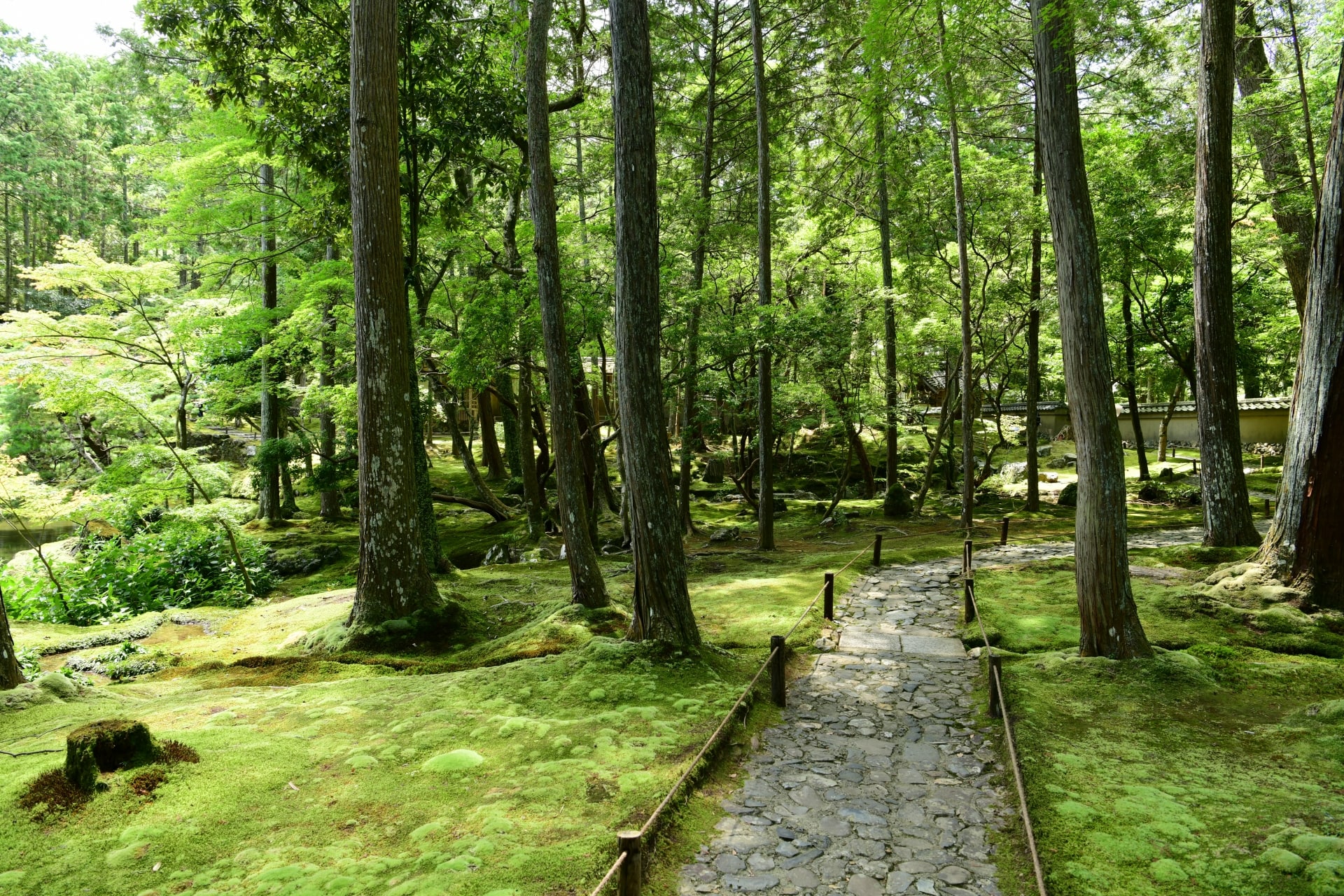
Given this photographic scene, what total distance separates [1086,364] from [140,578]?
1394 cm

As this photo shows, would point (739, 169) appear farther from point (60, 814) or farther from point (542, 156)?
point (60, 814)

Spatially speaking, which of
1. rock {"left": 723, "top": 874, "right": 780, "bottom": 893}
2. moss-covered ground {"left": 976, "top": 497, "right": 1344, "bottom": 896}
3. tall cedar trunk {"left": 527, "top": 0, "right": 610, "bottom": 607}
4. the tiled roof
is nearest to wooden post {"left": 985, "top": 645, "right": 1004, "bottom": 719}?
moss-covered ground {"left": 976, "top": 497, "right": 1344, "bottom": 896}

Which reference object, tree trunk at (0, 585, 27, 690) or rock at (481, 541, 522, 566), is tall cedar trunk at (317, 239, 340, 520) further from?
tree trunk at (0, 585, 27, 690)

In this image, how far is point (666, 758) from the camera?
4660 mm

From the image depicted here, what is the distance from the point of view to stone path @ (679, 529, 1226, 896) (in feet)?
11.9

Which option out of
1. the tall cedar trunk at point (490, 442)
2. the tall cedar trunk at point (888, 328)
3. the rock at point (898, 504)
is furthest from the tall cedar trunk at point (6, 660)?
the rock at point (898, 504)

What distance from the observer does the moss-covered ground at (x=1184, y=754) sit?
11.1 ft

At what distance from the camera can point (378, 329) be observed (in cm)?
779

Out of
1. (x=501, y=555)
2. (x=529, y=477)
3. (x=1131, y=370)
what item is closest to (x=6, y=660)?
(x=501, y=555)

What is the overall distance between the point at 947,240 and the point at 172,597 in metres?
17.9

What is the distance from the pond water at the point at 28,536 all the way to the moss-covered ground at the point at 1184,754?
23.8 meters

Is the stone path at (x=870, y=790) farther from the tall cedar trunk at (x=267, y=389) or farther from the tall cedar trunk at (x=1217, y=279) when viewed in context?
the tall cedar trunk at (x=267, y=389)

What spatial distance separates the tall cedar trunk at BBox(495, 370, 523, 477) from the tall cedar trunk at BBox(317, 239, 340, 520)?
11.4 ft

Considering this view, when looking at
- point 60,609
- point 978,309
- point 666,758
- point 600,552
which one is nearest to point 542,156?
point 666,758
